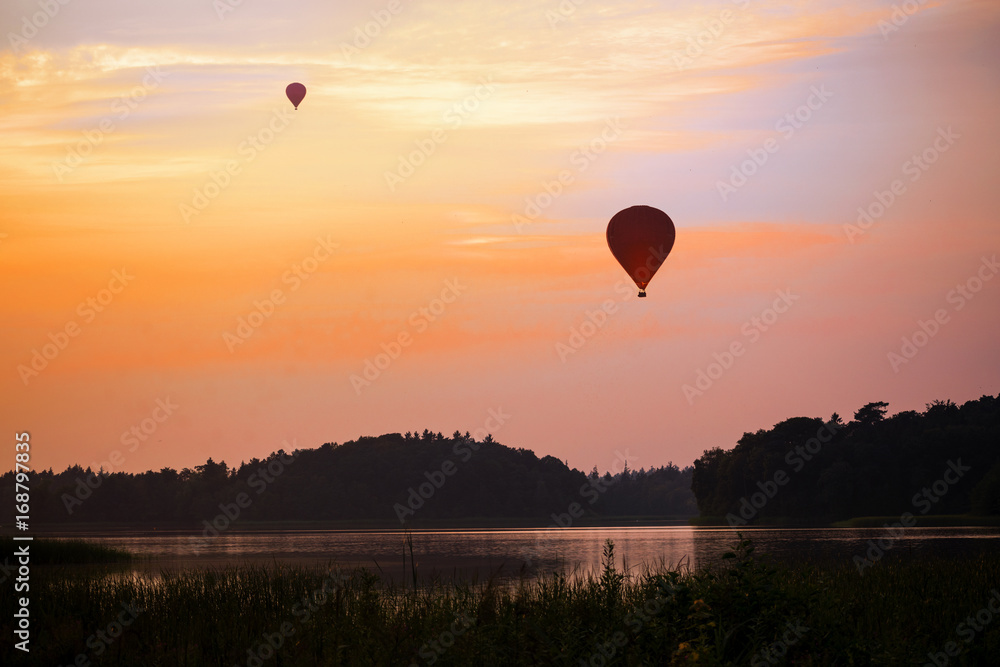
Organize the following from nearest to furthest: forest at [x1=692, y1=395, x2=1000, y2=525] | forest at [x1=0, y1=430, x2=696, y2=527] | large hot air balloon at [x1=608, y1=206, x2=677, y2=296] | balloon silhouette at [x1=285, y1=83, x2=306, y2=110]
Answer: large hot air balloon at [x1=608, y1=206, x2=677, y2=296] < balloon silhouette at [x1=285, y1=83, x2=306, y2=110] < forest at [x1=692, y1=395, x2=1000, y2=525] < forest at [x1=0, y1=430, x2=696, y2=527]

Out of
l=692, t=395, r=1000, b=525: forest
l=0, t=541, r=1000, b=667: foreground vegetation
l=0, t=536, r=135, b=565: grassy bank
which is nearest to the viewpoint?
l=0, t=541, r=1000, b=667: foreground vegetation

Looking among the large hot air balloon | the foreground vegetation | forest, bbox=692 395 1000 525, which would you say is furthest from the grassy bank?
forest, bbox=692 395 1000 525

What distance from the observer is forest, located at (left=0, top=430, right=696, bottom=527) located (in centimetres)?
15462

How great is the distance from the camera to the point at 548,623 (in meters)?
14.5

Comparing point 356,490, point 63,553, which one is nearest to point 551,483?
point 356,490

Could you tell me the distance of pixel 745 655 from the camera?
Answer: 1211 cm

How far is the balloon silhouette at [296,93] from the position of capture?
139ft

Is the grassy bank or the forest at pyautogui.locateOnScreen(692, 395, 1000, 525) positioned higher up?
the forest at pyautogui.locateOnScreen(692, 395, 1000, 525)

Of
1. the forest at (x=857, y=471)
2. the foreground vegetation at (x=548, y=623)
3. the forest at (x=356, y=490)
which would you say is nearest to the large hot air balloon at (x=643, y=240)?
the foreground vegetation at (x=548, y=623)

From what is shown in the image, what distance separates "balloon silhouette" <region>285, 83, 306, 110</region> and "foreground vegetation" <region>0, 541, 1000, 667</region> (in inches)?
1067

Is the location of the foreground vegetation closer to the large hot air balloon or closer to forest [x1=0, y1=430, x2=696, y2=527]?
the large hot air balloon

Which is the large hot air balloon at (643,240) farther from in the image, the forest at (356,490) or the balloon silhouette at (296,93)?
the forest at (356,490)

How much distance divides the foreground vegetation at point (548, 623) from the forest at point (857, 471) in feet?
300

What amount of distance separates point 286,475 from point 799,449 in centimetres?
8988
